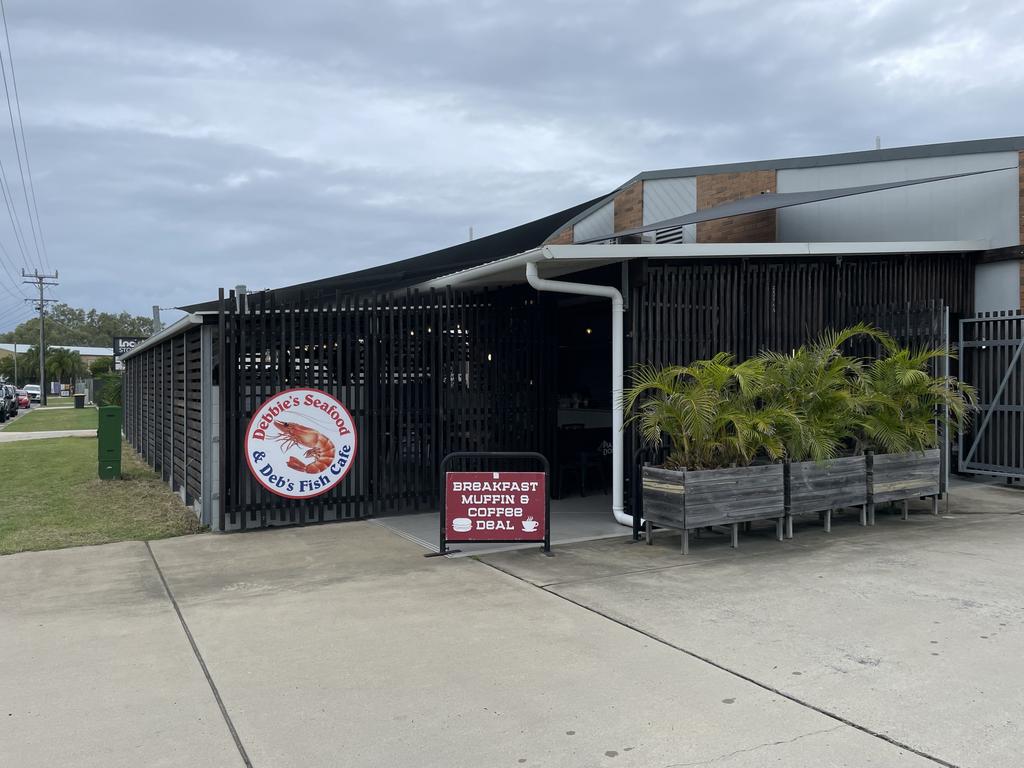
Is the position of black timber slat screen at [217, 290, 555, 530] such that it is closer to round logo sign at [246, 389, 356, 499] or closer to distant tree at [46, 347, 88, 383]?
round logo sign at [246, 389, 356, 499]

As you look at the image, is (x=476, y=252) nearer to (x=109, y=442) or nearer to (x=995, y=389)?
(x=109, y=442)

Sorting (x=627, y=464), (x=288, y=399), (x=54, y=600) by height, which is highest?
(x=288, y=399)

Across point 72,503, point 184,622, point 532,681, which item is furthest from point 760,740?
point 72,503

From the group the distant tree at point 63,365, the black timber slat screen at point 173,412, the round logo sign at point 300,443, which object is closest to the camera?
the round logo sign at point 300,443

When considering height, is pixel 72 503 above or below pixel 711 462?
below

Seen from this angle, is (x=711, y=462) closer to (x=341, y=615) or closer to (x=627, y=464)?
(x=627, y=464)

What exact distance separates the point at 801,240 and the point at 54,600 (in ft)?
39.1

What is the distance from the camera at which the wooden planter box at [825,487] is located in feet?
27.0

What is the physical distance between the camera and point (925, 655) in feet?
15.9

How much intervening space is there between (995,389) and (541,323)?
6.57 meters

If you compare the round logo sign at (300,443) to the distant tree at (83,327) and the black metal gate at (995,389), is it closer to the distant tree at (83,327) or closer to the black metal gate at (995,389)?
the black metal gate at (995,389)

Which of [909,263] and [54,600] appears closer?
[54,600]

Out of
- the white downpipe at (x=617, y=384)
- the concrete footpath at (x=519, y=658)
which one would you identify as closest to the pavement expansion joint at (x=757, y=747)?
the concrete footpath at (x=519, y=658)

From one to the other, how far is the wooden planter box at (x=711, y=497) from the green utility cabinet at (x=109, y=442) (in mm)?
9437
